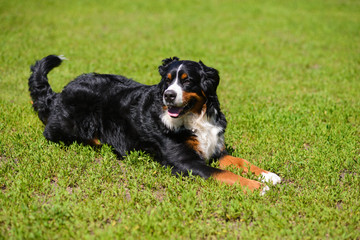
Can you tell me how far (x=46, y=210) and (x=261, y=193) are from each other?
7.46ft

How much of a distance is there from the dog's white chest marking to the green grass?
1.67ft

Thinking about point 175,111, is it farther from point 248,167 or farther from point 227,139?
point 227,139

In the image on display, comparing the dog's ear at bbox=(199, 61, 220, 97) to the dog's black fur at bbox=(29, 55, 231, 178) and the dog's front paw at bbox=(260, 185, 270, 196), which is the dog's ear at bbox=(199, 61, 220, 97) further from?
the dog's front paw at bbox=(260, 185, 270, 196)

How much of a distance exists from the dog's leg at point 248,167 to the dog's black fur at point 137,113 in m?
0.11

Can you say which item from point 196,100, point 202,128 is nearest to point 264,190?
point 202,128

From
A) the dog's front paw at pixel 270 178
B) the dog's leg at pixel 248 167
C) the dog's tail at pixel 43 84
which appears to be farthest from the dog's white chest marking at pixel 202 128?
the dog's tail at pixel 43 84

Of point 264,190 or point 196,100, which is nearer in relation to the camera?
point 264,190

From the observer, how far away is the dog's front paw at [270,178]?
4.20 metres

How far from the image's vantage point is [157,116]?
179 inches

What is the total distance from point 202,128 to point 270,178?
1.03 m

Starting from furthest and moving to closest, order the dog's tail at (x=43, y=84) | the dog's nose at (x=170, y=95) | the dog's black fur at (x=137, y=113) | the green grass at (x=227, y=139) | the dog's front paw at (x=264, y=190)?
1. the dog's tail at (x=43, y=84)
2. the dog's black fur at (x=137, y=113)
3. the dog's nose at (x=170, y=95)
4. the dog's front paw at (x=264, y=190)
5. the green grass at (x=227, y=139)

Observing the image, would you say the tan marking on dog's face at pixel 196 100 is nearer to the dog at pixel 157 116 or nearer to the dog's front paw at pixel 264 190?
the dog at pixel 157 116

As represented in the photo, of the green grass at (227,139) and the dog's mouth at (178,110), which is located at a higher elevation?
the dog's mouth at (178,110)

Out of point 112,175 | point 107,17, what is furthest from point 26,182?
point 107,17
